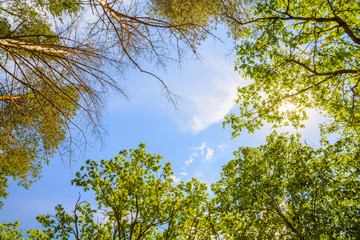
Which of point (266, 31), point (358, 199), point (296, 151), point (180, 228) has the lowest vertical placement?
point (180, 228)

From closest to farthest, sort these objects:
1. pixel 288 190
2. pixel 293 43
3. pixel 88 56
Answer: pixel 88 56
pixel 293 43
pixel 288 190

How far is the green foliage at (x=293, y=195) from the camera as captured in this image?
27.6 ft

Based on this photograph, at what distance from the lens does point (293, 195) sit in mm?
10211

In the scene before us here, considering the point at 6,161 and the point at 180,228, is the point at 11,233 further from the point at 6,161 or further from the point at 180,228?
the point at 180,228

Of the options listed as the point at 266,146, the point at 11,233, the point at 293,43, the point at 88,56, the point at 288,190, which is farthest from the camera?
the point at 266,146

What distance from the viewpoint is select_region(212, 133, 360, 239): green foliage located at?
27.6 feet

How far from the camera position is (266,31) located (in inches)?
303

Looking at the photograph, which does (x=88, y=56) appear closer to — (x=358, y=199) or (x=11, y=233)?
(x=11, y=233)

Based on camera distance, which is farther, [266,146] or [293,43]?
[266,146]

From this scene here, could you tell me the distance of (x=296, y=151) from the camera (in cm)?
1118

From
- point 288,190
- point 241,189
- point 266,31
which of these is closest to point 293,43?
point 266,31

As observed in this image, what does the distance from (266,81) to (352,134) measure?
18.8 feet

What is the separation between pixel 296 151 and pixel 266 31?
708 centimetres

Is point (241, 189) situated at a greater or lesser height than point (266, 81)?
lesser
